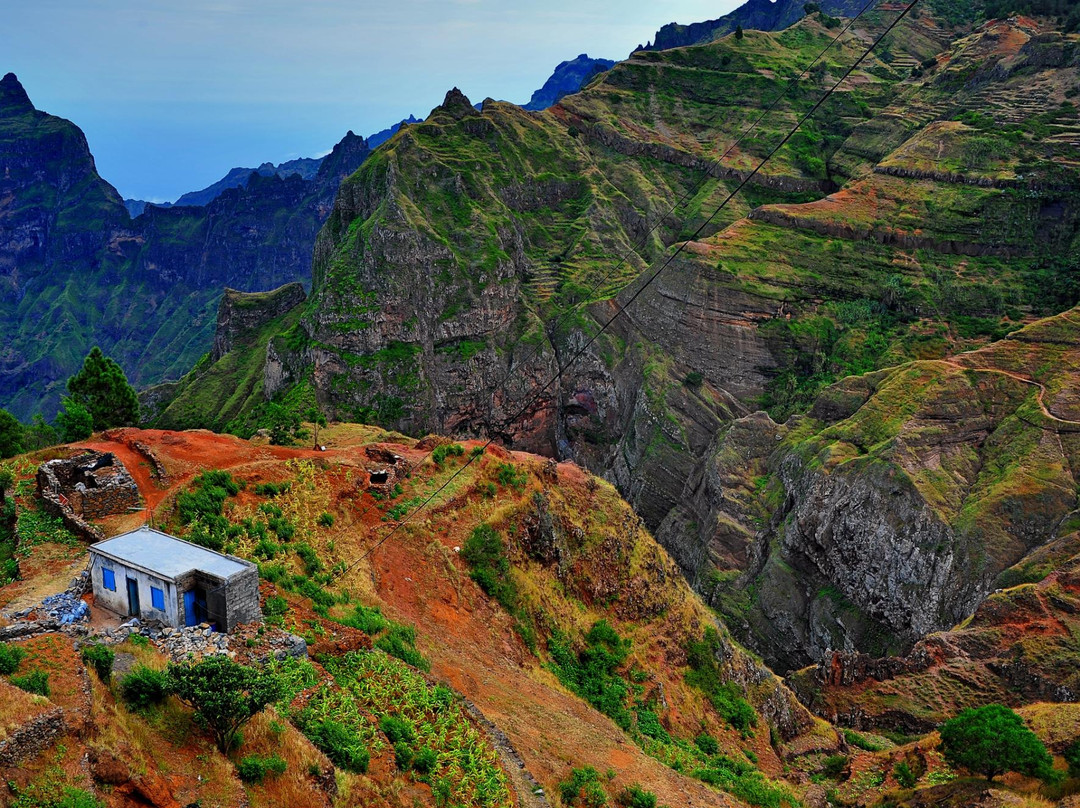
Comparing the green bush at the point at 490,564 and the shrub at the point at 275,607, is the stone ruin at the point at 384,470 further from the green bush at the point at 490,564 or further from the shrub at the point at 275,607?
the shrub at the point at 275,607

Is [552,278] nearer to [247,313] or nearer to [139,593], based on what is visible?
[247,313]

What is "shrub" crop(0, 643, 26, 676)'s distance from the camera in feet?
47.5

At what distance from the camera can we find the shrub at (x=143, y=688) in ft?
50.1

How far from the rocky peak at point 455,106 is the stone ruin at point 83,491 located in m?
103

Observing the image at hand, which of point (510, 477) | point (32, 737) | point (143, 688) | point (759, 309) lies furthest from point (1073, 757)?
point (759, 309)

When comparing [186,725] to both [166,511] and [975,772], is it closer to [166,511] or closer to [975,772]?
[166,511]

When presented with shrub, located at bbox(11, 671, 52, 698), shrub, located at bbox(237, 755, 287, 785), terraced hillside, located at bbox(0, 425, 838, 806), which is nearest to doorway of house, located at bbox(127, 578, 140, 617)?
terraced hillside, located at bbox(0, 425, 838, 806)

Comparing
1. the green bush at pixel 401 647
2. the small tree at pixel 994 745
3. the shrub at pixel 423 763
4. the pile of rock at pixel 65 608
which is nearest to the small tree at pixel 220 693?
the shrub at pixel 423 763

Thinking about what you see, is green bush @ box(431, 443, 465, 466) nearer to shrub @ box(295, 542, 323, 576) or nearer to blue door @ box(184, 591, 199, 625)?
shrub @ box(295, 542, 323, 576)

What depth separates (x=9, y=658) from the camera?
14.6m

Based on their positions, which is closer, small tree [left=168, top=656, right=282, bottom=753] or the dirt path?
small tree [left=168, top=656, right=282, bottom=753]

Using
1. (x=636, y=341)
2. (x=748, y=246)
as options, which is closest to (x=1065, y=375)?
(x=748, y=246)

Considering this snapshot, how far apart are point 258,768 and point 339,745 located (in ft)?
8.13

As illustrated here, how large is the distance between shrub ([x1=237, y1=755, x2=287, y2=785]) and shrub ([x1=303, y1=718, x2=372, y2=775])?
5.37 ft
